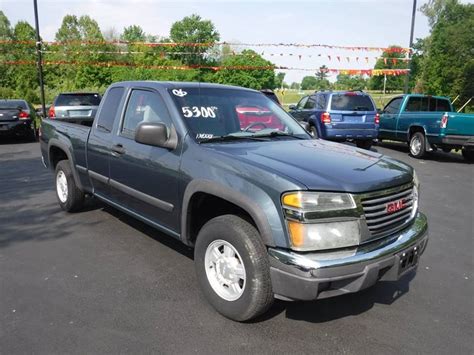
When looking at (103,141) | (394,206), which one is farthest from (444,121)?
(103,141)

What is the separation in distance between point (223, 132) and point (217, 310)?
155 centimetres

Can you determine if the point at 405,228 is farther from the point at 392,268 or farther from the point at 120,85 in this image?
the point at 120,85

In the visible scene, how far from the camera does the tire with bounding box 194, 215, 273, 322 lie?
2943 millimetres

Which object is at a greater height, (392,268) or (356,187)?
(356,187)

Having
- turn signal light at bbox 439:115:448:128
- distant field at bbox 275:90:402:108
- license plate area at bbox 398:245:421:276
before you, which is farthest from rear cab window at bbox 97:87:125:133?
distant field at bbox 275:90:402:108

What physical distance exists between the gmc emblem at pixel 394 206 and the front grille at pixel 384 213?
16 mm

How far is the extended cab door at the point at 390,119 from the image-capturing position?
13367mm

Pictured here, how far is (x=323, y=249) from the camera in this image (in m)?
2.77

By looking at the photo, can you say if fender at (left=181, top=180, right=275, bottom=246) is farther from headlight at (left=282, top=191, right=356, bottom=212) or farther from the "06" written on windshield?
the "06" written on windshield

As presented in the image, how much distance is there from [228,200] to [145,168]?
4.01ft

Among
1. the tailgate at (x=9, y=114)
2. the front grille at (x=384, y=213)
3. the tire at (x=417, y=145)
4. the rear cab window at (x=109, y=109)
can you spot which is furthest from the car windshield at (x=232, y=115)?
the tailgate at (x=9, y=114)

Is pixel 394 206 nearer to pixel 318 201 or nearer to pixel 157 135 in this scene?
pixel 318 201

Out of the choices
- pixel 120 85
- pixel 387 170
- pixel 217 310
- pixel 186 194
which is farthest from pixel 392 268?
pixel 120 85

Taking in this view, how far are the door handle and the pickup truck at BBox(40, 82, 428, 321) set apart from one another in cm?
1
